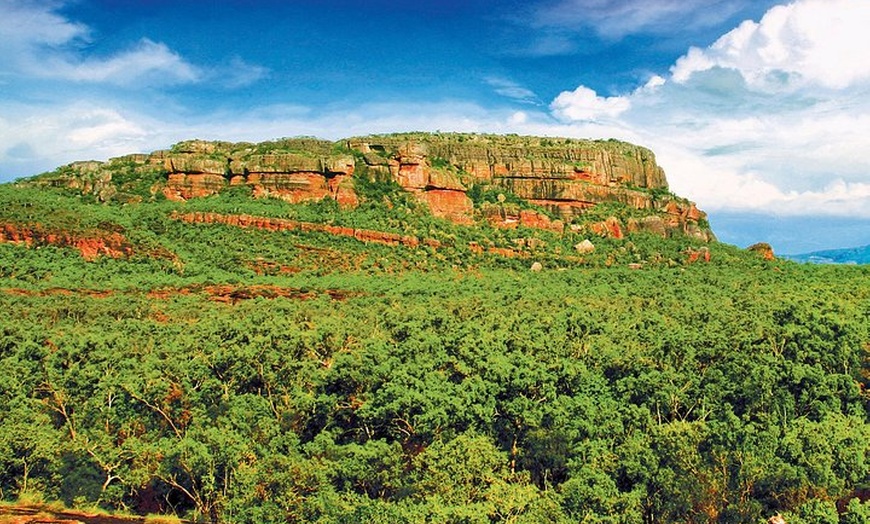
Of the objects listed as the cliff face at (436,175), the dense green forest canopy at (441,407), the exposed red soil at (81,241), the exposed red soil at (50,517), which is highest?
the cliff face at (436,175)

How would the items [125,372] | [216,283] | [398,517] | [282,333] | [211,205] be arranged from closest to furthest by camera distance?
[398,517] < [125,372] < [282,333] < [216,283] < [211,205]

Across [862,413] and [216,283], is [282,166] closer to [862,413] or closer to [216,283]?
[216,283]

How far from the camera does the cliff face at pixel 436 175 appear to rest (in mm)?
81062

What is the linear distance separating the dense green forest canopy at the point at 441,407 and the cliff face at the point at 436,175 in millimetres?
28067

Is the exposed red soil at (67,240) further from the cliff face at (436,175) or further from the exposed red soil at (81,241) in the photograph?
the cliff face at (436,175)

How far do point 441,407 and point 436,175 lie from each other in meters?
58.7

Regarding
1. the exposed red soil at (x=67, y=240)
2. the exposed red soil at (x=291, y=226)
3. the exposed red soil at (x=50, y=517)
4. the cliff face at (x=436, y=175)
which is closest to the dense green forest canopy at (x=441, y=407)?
the exposed red soil at (x=50, y=517)

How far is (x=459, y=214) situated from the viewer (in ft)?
274

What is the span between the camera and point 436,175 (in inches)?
3366

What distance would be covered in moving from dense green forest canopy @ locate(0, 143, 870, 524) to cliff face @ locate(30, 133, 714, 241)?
28067 millimetres

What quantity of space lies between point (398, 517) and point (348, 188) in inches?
2401

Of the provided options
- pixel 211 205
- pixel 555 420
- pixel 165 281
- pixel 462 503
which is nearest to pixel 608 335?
pixel 555 420

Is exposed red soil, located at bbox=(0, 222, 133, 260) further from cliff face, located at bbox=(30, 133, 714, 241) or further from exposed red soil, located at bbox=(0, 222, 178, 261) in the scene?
cliff face, located at bbox=(30, 133, 714, 241)

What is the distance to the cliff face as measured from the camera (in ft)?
266
